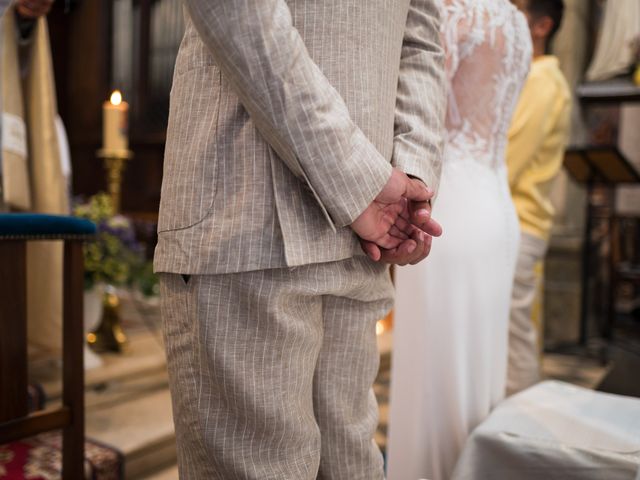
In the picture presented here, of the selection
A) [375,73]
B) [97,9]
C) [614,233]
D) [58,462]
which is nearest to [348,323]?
[375,73]

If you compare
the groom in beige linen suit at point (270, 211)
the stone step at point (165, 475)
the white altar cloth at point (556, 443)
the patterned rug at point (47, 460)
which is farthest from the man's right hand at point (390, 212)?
the stone step at point (165, 475)

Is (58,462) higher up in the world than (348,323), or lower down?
lower down

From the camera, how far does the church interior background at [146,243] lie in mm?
2354

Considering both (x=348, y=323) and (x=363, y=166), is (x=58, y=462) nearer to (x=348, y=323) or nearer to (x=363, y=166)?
(x=348, y=323)

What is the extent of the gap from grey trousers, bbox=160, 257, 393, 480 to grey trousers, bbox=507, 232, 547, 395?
184 cm

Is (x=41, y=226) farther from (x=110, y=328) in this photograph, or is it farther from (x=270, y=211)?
(x=110, y=328)

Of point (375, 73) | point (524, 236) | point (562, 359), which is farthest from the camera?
point (562, 359)

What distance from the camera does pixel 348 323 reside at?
1.02m

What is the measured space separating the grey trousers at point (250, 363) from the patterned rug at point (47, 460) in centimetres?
111

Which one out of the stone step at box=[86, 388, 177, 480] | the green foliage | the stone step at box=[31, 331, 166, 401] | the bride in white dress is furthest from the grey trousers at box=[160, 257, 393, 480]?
the green foliage

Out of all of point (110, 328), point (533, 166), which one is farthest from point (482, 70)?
point (110, 328)

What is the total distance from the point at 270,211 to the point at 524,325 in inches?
82.8

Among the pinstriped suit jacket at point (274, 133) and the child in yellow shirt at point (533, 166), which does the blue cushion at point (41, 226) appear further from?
the child in yellow shirt at point (533, 166)

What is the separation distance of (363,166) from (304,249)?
14 centimetres
